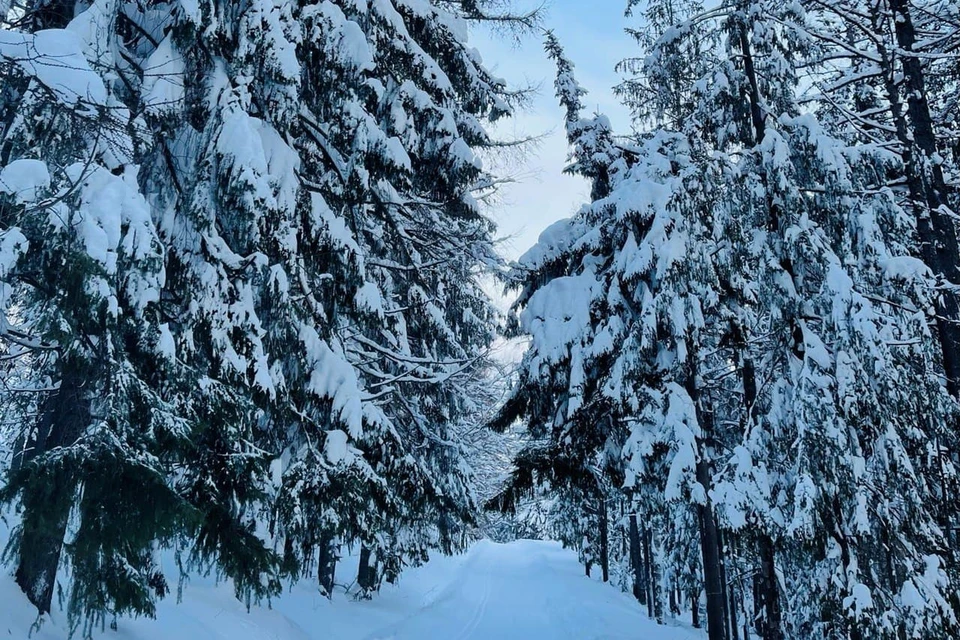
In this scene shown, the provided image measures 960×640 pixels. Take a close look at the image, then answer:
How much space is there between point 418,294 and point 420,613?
12.5 m

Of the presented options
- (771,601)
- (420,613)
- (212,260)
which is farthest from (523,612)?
(212,260)

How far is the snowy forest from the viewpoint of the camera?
3539 mm

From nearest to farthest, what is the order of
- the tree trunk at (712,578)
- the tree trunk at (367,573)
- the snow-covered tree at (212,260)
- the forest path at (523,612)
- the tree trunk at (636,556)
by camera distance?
the snow-covered tree at (212,260)
the tree trunk at (712,578)
the forest path at (523,612)
the tree trunk at (367,573)
the tree trunk at (636,556)

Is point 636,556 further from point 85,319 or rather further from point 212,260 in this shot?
point 85,319

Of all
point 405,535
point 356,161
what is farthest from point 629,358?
point 405,535

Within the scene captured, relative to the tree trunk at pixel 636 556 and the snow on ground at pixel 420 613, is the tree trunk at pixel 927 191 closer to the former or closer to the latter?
the snow on ground at pixel 420 613

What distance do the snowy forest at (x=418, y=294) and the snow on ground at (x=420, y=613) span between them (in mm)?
248

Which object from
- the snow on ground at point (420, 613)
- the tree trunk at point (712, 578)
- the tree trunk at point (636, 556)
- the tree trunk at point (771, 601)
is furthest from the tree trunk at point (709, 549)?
the tree trunk at point (636, 556)

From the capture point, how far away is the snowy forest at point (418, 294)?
354cm

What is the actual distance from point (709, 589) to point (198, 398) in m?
9.26

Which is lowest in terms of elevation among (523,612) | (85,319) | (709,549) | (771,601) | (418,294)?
(523,612)

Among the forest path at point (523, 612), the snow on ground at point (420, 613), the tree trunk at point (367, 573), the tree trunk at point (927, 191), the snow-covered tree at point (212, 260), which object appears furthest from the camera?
the tree trunk at point (367, 573)

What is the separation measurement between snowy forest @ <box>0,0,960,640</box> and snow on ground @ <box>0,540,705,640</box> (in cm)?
25

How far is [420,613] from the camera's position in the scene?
19.4m
